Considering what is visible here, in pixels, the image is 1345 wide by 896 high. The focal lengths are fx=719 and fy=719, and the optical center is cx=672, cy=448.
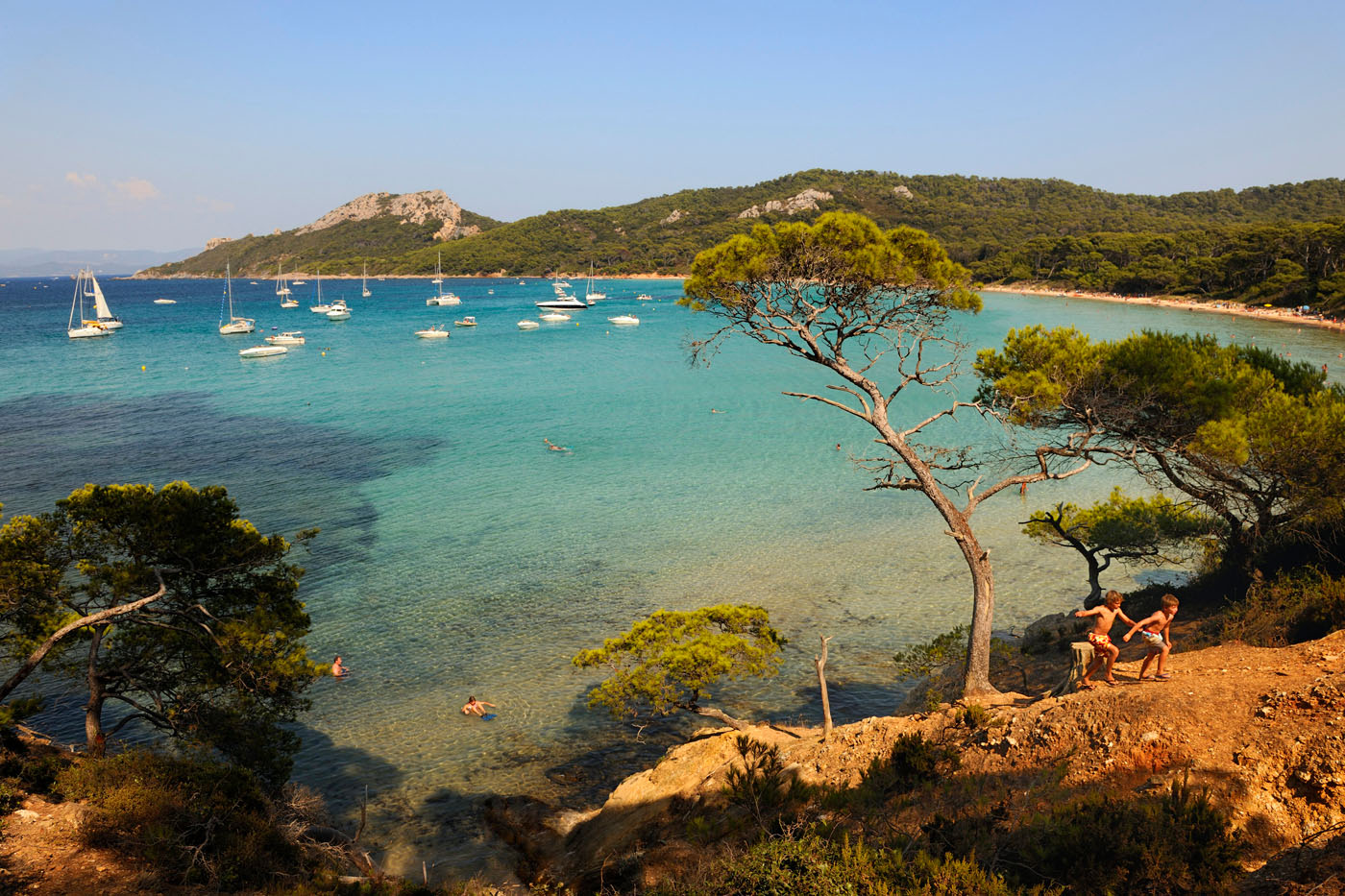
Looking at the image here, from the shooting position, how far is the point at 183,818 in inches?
346

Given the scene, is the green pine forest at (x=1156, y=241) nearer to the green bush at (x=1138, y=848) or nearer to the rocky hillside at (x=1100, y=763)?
the rocky hillside at (x=1100, y=763)

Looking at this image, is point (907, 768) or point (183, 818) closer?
point (183, 818)

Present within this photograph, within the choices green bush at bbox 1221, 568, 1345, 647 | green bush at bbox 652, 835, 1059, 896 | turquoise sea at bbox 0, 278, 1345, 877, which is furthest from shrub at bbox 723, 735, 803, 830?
green bush at bbox 1221, 568, 1345, 647

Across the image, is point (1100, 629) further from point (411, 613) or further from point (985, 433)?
point (985, 433)

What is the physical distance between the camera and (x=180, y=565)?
1113 cm

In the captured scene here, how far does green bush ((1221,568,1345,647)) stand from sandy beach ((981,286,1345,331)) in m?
54.7

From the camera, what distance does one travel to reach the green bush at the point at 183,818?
27.0 feet

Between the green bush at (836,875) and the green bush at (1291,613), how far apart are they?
25.8 ft

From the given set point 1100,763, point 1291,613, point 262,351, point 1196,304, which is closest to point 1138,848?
point 1100,763

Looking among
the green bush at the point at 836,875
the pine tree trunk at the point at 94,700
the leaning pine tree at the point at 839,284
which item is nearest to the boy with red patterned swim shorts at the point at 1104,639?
the leaning pine tree at the point at 839,284

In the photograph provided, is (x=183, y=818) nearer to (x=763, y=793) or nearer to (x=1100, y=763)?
(x=763, y=793)

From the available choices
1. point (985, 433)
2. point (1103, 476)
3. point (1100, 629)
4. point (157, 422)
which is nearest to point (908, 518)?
point (1103, 476)

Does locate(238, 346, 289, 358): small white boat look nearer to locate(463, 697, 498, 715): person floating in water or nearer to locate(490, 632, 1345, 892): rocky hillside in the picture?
locate(463, 697, 498, 715): person floating in water

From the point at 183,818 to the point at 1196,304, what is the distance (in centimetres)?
11559
